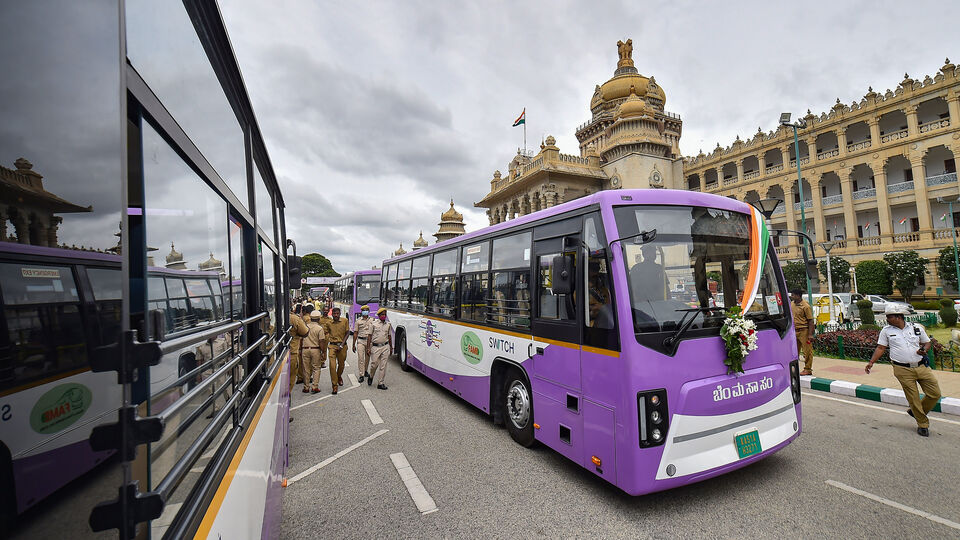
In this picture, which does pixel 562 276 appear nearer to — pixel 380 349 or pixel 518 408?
pixel 518 408

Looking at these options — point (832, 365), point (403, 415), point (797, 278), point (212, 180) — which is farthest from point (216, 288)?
point (797, 278)

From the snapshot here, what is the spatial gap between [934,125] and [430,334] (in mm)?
43707

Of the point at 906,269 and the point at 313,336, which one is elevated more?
the point at 906,269

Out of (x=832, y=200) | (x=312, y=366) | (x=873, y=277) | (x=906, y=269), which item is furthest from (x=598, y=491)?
(x=832, y=200)

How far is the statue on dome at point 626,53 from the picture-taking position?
53.2m

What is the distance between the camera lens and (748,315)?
13.6 ft

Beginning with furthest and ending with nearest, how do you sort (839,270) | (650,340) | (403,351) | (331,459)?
(839,270), (403,351), (331,459), (650,340)

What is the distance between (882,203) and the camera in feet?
110

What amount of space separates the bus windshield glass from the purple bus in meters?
15.2

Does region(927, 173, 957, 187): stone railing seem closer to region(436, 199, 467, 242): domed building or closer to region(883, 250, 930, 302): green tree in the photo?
region(883, 250, 930, 302): green tree

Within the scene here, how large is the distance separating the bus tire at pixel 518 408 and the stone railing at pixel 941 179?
4288 cm

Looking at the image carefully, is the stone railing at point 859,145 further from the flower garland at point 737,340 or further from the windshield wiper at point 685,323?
the windshield wiper at point 685,323

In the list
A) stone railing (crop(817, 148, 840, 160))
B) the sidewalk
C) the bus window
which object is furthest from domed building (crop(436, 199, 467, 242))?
the bus window

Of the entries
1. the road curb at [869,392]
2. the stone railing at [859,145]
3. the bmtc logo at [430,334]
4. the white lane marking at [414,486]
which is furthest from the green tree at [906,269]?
the white lane marking at [414,486]
